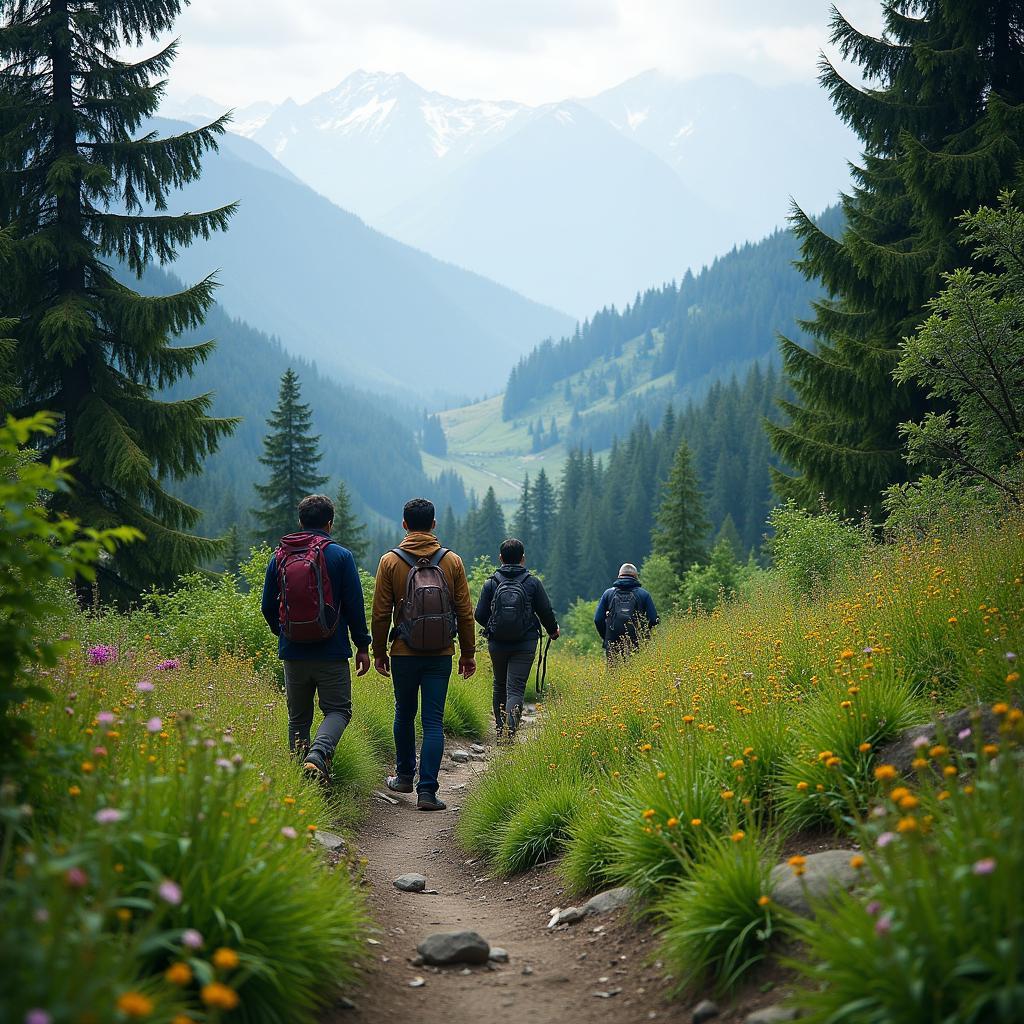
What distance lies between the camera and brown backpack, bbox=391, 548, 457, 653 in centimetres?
747

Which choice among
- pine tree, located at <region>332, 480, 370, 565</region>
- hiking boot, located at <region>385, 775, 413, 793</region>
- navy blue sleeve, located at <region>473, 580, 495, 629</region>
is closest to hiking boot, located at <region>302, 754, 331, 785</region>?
hiking boot, located at <region>385, 775, 413, 793</region>

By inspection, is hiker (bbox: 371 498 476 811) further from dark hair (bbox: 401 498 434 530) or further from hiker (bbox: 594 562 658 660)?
hiker (bbox: 594 562 658 660)

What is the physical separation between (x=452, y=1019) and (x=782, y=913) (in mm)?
1614

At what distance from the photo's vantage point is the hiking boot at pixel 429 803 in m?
8.09

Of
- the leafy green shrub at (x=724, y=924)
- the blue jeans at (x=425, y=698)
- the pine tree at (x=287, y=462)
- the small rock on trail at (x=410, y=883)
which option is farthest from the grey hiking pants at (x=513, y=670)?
the pine tree at (x=287, y=462)

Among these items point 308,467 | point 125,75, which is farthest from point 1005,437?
point 308,467

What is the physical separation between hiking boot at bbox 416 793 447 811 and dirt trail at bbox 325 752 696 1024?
1.13 m

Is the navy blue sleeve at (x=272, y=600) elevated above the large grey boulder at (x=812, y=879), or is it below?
above

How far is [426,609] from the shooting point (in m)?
7.47

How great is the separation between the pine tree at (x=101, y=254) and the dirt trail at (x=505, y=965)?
35.5ft

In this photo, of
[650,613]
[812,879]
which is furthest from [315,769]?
[650,613]

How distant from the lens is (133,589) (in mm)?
16000

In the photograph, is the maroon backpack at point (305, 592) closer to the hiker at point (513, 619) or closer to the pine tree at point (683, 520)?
the hiker at point (513, 619)

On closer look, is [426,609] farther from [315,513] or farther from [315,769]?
[315,769]
